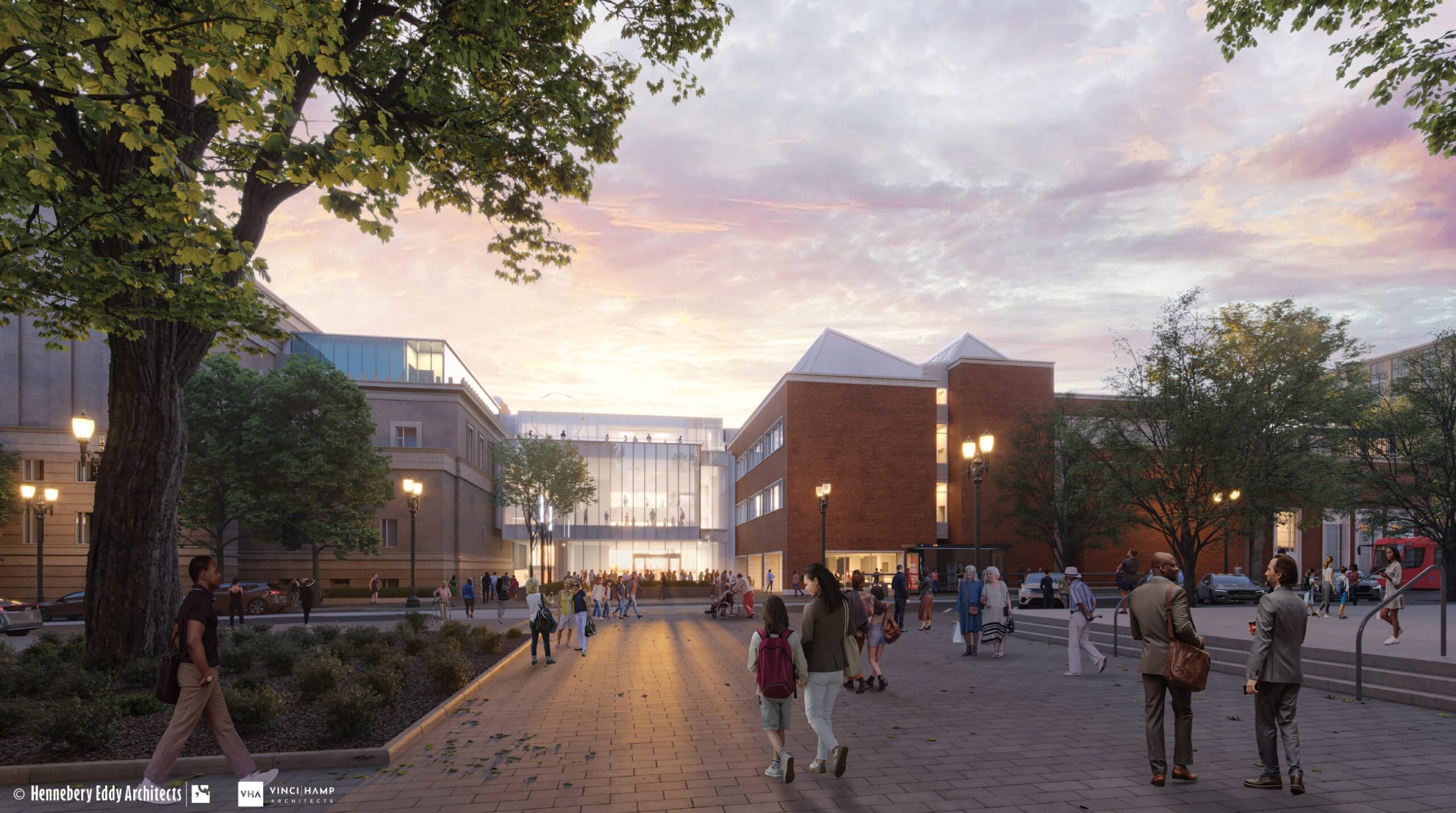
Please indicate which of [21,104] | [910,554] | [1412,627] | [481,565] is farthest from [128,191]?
[481,565]

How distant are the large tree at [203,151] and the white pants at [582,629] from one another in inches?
288

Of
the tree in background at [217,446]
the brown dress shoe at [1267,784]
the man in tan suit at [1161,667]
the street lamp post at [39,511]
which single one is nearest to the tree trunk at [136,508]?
the man in tan suit at [1161,667]

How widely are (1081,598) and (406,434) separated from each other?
145 ft

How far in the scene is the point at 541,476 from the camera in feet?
193

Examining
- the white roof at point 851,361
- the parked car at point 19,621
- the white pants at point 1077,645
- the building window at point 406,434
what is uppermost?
the white roof at point 851,361

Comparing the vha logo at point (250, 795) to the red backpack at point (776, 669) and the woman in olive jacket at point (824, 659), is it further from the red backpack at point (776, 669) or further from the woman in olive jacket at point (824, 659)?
the woman in olive jacket at point (824, 659)

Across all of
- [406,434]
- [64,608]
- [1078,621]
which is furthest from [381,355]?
[1078,621]

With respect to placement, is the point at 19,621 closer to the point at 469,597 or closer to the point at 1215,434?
the point at 469,597

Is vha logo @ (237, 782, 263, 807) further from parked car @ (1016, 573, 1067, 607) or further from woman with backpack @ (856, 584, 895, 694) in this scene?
parked car @ (1016, 573, 1067, 607)

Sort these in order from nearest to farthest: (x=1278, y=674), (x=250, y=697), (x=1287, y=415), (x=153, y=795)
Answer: (x=153, y=795) < (x=1278, y=674) < (x=250, y=697) < (x=1287, y=415)

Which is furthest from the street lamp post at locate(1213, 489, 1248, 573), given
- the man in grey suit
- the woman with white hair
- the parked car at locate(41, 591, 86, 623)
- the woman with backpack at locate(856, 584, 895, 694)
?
the parked car at locate(41, 591, 86, 623)

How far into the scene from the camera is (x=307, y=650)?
1417 centimetres

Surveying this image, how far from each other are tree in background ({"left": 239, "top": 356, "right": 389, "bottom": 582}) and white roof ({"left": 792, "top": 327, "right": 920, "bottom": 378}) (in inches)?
968

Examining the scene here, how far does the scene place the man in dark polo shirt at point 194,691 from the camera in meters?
6.68
